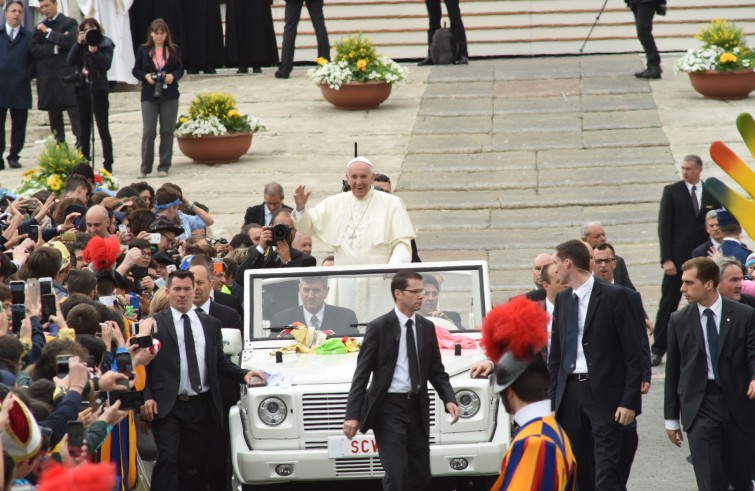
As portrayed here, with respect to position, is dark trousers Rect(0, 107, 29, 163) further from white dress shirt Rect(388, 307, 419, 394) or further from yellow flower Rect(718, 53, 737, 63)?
white dress shirt Rect(388, 307, 419, 394)

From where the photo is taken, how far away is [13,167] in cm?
1961

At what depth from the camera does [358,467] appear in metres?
8.98

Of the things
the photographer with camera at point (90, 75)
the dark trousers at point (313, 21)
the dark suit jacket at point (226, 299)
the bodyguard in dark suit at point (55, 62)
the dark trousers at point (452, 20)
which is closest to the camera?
the dark suit jacket at point (226, 299)

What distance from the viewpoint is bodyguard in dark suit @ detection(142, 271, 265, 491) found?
29.1 feet

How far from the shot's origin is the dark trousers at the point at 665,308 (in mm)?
13188

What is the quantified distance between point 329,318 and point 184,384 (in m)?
1.44

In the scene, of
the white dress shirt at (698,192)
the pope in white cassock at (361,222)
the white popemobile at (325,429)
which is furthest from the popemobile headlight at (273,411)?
the white dress shirt at (698,192)

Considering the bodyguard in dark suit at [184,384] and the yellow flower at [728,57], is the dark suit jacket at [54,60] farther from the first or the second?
the bodyguard in dark suit at [184,384]

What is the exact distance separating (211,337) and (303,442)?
3.14ft

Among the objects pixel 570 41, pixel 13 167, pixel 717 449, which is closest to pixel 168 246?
pixel 717 449

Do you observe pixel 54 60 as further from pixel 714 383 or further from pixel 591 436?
pixel 714 383

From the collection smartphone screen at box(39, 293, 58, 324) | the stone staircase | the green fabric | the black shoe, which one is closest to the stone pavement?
the black shoe

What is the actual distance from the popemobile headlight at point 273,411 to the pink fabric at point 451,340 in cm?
132

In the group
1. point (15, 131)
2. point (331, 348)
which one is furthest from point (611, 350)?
point (15, 131)
